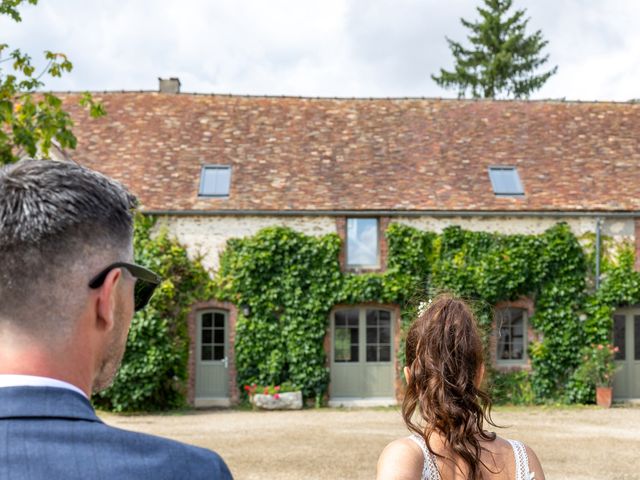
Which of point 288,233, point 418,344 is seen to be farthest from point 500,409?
point 418,344

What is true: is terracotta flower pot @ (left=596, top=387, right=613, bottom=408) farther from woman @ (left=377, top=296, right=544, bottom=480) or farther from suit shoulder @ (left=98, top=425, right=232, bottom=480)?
suit shoulder @ (left=98, top=425, right=232, bottom=480)

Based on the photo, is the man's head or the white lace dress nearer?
the man's head

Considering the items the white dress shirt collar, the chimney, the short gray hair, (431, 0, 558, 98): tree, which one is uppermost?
(431, 0, 558, 98): tree

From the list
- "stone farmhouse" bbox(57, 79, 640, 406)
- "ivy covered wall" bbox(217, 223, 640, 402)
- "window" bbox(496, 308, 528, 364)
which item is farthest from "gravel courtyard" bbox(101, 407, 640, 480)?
"stone farmhouse" bbox(57, 79, 640, 406)

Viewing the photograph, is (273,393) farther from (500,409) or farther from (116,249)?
(116,249)

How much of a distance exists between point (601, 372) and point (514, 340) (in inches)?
79.1

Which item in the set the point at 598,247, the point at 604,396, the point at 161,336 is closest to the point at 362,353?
the point at 161,336

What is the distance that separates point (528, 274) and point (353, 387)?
4.75 meters

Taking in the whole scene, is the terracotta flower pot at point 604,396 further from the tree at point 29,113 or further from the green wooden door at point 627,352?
the tree at point 29,113

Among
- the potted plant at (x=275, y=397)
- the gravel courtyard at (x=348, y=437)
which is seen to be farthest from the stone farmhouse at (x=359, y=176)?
the gravel courtyard at (x=348, y=437)

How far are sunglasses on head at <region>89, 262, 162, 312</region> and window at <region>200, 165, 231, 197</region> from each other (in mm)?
16554

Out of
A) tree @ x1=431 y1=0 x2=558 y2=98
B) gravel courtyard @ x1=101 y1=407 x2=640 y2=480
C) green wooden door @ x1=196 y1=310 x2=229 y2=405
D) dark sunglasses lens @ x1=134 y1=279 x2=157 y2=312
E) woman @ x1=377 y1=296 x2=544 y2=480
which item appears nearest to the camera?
dark sunglasses lens @ x1=134 y1=279 x2=157 y2=312

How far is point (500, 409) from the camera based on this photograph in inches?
657

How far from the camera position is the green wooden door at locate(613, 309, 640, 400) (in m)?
18.2
